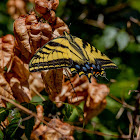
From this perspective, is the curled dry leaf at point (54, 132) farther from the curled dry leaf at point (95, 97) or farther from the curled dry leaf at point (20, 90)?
the curled dry leaf at point (95, 97)

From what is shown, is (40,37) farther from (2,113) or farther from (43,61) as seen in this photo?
(2,113)

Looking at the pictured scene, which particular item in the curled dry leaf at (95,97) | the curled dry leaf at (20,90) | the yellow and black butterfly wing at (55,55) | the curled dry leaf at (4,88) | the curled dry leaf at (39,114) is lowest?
the curled dry leaf at (95,97)

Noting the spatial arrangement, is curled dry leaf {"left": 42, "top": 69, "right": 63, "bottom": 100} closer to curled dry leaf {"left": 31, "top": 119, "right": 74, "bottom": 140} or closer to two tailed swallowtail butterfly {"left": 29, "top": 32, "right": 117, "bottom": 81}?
two tailed swallowtail butterfly {"left": 29, "top": 32, "right": 117, "bottom": 81}

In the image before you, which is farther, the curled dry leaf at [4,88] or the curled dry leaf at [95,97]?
the curled dry leaf at [95,97]

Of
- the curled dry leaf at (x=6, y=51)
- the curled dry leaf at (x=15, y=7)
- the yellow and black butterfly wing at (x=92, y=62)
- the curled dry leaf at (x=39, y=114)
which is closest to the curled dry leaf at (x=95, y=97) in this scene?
the yellow and black butterfly wing at (x=92, y=62)

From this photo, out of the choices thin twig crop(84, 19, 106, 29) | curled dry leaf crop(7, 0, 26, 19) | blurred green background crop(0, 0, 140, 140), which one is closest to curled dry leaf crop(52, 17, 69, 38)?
blurred green background crop(0, 0, 140, 140)
